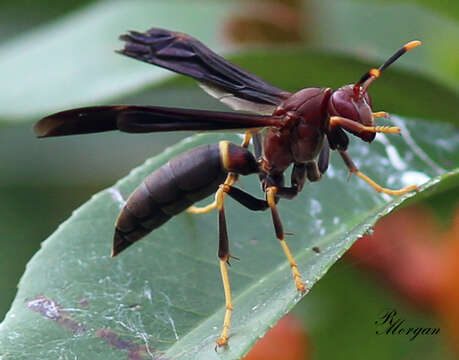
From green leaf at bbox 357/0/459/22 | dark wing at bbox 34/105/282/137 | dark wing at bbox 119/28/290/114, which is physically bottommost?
dark wing at bbox 119/28/290/114

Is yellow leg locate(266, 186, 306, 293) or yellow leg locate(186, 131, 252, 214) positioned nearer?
yellow leg locate(266, 186, 306, 293)

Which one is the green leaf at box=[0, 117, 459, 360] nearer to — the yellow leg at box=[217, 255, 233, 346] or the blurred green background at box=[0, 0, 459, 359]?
the yellow leg at box=[217, 255, 233, 346]

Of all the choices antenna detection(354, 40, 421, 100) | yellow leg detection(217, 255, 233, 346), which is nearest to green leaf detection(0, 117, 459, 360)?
yellow leg detection(217, 255, 233, 346)

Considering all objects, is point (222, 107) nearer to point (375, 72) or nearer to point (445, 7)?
point (445, 7)

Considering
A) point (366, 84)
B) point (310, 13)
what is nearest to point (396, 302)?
point (366, 84)

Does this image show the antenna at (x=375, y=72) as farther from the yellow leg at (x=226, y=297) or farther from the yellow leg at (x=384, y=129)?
the yellow leg at (x=226, y=297)

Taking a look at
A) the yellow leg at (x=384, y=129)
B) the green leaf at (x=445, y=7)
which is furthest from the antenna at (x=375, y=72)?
the green leaf at (x=445, y=7)

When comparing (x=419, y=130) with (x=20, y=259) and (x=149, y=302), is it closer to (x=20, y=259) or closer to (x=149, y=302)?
(x=149, y=302)
